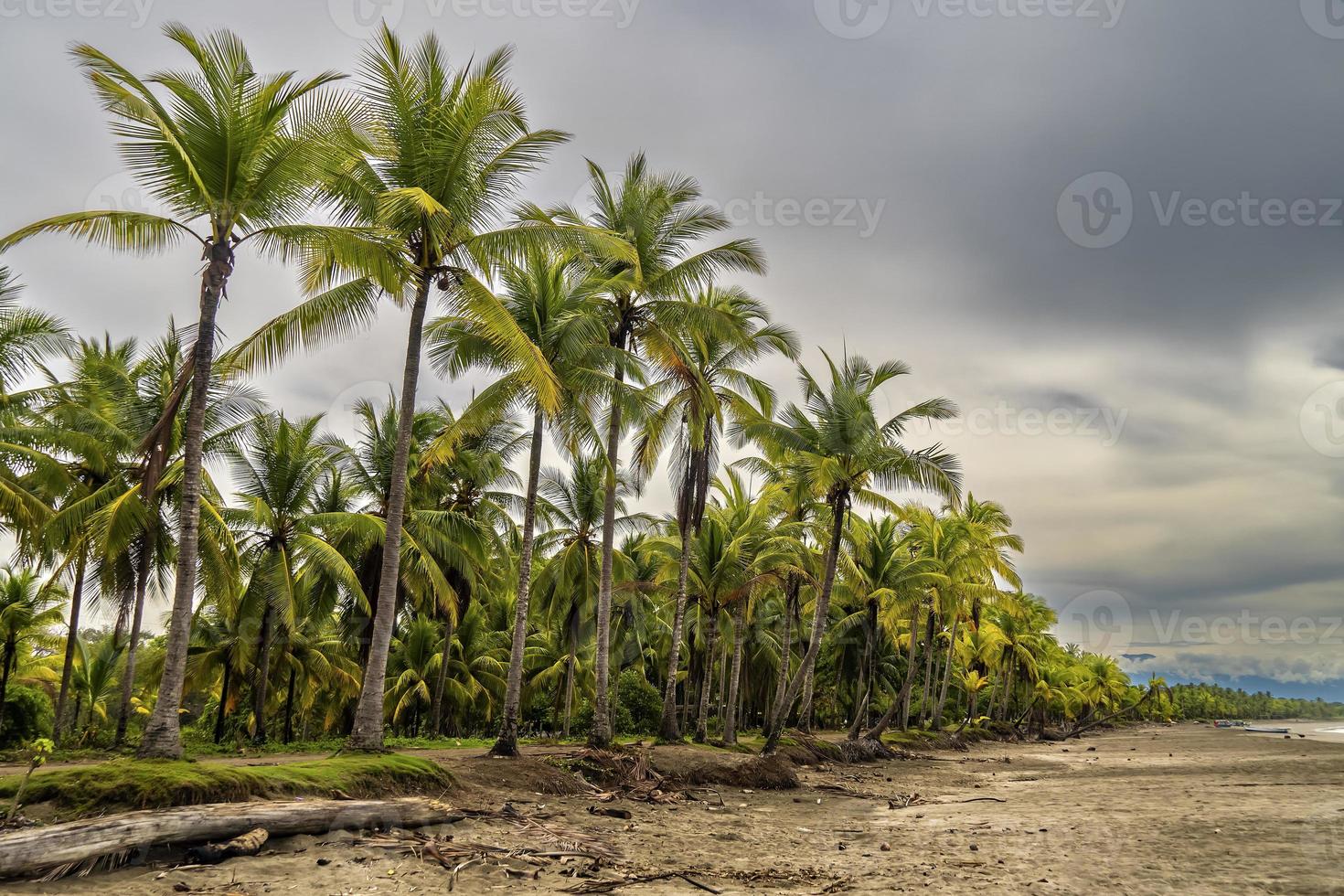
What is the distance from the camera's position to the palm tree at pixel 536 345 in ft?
53.5

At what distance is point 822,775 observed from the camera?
74.5 ft

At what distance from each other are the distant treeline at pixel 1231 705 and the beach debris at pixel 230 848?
12608cm

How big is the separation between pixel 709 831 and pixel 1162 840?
6.52 m

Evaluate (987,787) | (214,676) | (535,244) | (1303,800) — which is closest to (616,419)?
(535,244)

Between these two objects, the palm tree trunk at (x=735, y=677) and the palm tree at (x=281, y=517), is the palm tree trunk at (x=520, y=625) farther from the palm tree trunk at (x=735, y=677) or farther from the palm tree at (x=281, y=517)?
the palm tree trunk at (x=735, y=677)

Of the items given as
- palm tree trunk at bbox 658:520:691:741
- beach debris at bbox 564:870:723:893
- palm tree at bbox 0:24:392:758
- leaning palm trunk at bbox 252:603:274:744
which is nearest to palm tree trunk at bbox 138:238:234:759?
palm tree at bbox 0:24:392:758

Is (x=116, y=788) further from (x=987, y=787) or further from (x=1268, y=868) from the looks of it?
(x=987, y=787)

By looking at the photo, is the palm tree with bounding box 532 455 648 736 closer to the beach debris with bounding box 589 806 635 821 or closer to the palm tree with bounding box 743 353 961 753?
the palm tree with bounding box 743 353 961 753

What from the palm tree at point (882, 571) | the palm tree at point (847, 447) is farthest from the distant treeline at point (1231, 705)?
the palm tree at point (847, 447)

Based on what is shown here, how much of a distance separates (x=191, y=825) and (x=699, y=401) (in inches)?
530

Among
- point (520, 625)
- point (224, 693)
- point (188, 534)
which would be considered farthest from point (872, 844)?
point (224, 693)

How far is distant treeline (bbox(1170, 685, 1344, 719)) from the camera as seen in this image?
124081mm

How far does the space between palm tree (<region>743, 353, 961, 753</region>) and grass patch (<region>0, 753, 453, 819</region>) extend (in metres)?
14.0

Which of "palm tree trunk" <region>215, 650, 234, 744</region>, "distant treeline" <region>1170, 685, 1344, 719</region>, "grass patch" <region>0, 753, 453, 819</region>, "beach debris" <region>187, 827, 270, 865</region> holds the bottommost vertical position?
"distant treeline" <region>1170, 685, 1344, 719</region>
